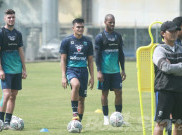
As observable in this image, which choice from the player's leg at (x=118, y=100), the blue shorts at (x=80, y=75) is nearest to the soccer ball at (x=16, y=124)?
the blue shorts at (x=80, y=75)

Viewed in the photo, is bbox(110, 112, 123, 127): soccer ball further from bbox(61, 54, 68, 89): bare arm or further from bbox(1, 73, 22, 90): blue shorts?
bbox(1, 73, 22, 90): blue shorts

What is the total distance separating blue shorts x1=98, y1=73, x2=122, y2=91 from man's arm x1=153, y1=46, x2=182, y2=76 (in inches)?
166

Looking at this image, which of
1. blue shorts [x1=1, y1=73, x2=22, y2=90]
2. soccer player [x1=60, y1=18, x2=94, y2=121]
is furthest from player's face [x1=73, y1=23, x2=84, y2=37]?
blue shorts [x1=1, y1=73, x2=22, y2=90]

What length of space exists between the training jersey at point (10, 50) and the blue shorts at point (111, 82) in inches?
77.0

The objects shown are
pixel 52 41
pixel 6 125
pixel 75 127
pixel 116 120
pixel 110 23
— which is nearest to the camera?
pixel 75 127

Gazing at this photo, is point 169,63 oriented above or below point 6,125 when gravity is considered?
above

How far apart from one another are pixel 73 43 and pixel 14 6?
44.1 meters

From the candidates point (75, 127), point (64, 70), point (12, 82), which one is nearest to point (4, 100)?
point (12, 82)

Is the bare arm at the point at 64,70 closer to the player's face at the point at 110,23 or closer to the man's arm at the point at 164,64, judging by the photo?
the player's face at the point at 110,23

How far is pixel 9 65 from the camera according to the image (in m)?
11.2

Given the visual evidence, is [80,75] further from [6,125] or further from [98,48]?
[6,125]

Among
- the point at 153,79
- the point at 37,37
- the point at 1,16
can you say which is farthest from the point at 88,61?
the point at 1,16

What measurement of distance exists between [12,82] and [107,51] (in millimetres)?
2240

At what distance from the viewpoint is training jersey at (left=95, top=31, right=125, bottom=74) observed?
12164 millimetres
